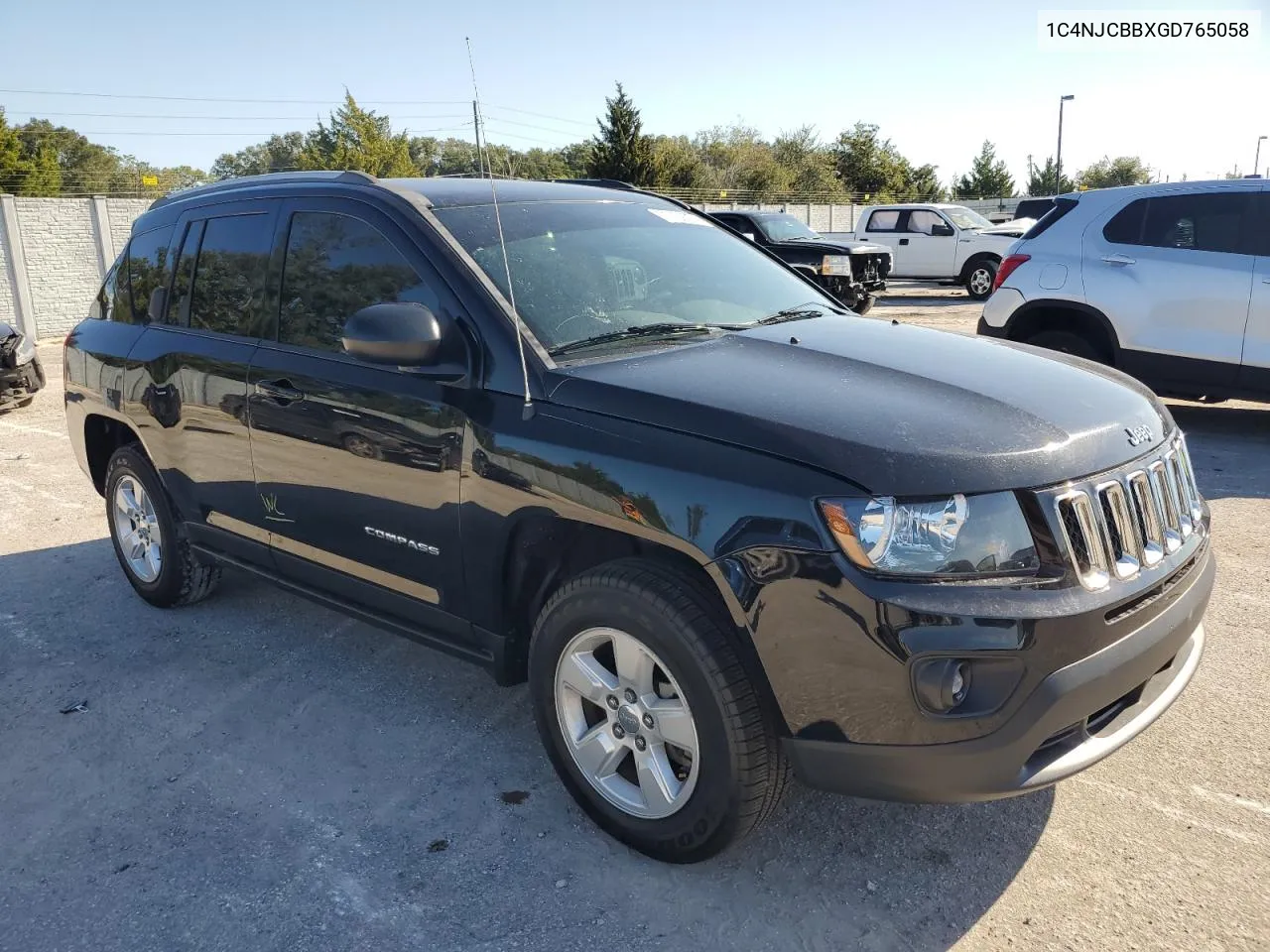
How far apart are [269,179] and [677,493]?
8.57 ft

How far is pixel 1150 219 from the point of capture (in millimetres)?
7594

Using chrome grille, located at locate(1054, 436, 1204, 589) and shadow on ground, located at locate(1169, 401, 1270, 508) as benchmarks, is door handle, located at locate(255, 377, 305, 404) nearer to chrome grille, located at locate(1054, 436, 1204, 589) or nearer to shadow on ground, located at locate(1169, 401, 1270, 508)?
chrome grille, located at locate(1054, 436, 1204, 589)

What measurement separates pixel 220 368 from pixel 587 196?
164 centimetres

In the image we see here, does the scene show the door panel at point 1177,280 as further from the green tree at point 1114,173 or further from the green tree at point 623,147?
the green tree at point 1114,173

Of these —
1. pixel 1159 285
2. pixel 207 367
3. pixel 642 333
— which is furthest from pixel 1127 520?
pixel 1159 285

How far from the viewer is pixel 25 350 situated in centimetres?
970

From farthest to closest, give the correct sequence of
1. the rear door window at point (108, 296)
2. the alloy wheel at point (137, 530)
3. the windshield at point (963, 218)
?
the windshield at point (963, 218), the rear door window at point (108, 296), the alloy wheel at point (137, 530)

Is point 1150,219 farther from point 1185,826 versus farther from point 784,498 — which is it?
point 784,498

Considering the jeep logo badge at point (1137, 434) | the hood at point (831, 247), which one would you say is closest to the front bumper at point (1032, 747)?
the jeep logo badge at point (1137, 434)

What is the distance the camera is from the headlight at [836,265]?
1461cm

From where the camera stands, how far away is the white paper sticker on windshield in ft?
13.5

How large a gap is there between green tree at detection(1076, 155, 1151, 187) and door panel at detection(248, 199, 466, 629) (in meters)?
75.0

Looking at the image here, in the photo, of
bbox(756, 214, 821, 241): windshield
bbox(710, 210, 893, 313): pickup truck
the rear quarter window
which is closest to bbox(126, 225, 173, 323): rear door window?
the rear quarter window

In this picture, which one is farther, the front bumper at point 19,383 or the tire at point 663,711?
the front bumper at point 19,383
